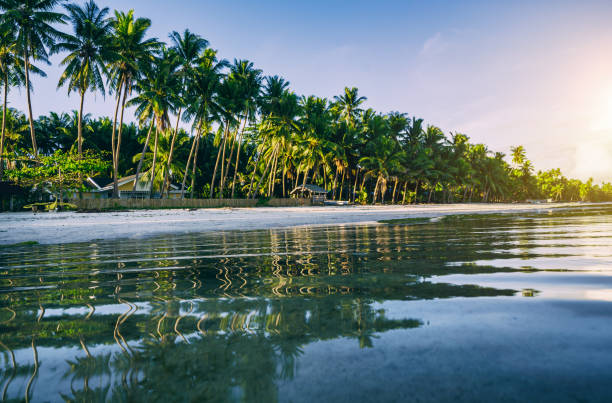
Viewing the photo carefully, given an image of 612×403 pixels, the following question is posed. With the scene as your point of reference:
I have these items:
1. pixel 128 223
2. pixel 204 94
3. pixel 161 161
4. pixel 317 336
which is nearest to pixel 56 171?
pixel 128 223

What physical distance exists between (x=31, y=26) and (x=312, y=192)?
3195 centimetres

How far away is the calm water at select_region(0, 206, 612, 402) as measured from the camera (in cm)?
99

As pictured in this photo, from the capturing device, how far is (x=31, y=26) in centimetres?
2458

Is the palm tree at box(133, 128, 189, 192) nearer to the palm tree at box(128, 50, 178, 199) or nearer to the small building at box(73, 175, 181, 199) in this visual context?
the small building at box(73, 175, 181, 199)

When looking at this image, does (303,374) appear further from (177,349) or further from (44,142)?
(44,142)

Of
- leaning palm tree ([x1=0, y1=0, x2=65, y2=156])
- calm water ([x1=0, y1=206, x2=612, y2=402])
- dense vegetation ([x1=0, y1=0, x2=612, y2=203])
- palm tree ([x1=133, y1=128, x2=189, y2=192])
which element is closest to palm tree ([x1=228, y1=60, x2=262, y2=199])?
dense vegetation ([x1=0, y1=0, x2=612, y2=203])

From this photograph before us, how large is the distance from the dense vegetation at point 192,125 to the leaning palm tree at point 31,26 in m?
0.07

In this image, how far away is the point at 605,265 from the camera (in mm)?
2895

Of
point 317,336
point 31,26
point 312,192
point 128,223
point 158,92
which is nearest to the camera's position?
point 317,336

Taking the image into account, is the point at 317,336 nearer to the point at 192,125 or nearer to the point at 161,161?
the point at 192,125

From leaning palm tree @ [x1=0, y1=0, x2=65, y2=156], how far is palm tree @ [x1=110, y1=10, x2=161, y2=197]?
3.94 m

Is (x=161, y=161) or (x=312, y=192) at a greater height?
(x=161, y=161)

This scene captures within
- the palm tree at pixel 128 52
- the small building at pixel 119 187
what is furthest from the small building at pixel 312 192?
the palm tree at pixel 128 52

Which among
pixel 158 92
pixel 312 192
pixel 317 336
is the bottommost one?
pixel 317 336
